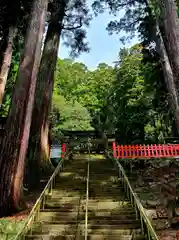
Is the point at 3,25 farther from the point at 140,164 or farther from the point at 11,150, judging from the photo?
the point at 140,164

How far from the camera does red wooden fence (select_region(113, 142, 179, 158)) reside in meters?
10.4

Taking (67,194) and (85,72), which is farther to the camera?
(85,72)

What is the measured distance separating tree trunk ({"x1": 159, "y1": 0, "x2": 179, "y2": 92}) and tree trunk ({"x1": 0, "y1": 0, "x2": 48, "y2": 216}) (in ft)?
11.2

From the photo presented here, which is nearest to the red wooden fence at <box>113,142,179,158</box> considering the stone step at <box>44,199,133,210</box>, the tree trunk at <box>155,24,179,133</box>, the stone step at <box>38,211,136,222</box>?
the tree trunk at <box>155,24,179,133</box>

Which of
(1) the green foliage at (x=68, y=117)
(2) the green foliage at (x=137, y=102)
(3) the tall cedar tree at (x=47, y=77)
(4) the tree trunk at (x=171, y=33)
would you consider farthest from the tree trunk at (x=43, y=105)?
(1) the green foliage at (x=68, y=117)

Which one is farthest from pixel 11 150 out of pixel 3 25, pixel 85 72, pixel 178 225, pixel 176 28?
pixel 85 72

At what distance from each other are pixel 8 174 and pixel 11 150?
538 millimetres

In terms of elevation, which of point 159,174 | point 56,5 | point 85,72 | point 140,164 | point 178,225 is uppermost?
point 85,72

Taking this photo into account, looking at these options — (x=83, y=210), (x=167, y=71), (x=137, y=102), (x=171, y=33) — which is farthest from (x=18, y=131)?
(x=137, y=102)

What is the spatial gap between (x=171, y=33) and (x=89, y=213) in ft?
14.6

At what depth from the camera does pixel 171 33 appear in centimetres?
540

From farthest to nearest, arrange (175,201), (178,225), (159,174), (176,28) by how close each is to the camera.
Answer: (159,174)
(176,28)
(175,201)
(178,225)

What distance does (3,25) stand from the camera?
1027cm

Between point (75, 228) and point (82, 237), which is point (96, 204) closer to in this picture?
point (75, 228)
